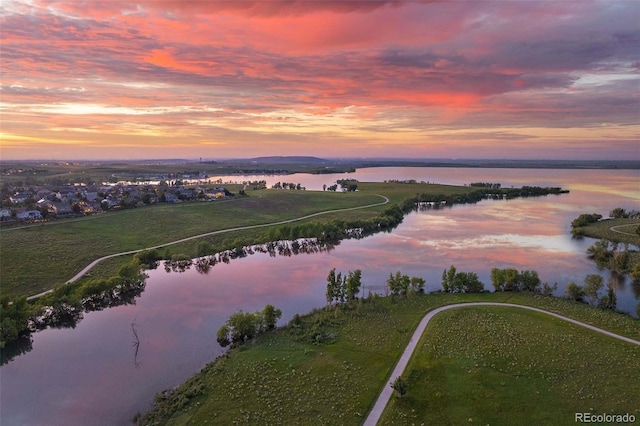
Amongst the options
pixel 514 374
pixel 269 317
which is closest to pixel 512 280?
pixel 514 374

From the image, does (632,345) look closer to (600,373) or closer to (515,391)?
(600,373)

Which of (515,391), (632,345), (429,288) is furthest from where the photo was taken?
(429,288)

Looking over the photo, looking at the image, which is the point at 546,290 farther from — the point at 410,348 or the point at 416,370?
the point at 416,370

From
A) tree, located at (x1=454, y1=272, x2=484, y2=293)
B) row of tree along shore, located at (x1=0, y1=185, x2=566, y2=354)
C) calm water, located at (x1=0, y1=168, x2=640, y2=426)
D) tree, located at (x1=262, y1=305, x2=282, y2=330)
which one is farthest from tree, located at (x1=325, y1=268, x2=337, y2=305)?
tree, located at (x1=454, y1=272, x2=484, y2=293)

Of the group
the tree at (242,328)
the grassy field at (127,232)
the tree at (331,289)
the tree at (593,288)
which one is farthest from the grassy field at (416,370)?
the grassy field at (127,232)

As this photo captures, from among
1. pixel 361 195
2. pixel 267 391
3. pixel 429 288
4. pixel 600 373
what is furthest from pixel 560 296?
pixel 361 195

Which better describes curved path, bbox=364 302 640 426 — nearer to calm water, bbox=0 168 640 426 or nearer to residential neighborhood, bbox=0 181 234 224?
calm water, bbox=0 168 640 426
